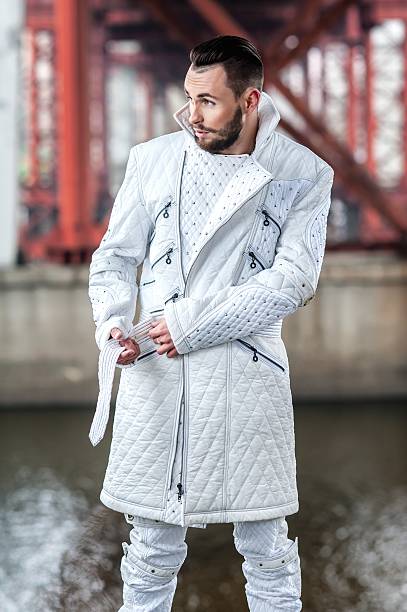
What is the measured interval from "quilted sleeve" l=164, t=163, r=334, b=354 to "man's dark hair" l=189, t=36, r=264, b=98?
39cm

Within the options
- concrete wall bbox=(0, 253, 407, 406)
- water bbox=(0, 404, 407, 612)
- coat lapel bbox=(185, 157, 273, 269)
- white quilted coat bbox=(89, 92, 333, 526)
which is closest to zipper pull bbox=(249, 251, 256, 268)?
white quilted coat bbox=(89, 92, 333, 526)

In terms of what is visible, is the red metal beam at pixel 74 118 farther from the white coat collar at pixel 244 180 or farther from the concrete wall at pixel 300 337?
the white coat collar at pixel 244 180

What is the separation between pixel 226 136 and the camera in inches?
111

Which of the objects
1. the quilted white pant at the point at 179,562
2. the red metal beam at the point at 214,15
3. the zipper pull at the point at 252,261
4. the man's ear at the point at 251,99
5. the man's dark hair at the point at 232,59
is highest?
the red metal beam at the point at 214,15

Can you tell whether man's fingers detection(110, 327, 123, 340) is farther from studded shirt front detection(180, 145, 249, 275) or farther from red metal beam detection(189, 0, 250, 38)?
red metal beam detection(189, 0, 250, 38)

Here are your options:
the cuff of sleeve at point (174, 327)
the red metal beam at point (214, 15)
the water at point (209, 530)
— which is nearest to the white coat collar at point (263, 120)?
the cuff of sleeve at point (174, 327)

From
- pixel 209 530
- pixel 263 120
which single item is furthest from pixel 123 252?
pixel 209 530

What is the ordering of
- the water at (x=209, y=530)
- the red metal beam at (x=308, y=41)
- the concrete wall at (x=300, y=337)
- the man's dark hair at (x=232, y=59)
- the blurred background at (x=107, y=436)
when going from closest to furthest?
the man's dark hair at (x=232, y=59)
the water at (x=209, y=530)
the blurred background at (x=107, y=436)
the concrete wall at (x=300, y=337)
the red metal beam at (x=308, y=41)

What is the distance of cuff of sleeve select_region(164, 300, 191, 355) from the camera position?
2.79m

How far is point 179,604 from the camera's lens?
13.8 feet

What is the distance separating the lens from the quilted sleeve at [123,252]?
2.90 metres

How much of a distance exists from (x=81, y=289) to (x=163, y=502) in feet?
19.6

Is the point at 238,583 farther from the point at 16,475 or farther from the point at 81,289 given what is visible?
the point at 81,289

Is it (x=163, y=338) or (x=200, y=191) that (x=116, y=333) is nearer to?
(x=163, y=338)
